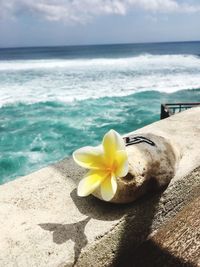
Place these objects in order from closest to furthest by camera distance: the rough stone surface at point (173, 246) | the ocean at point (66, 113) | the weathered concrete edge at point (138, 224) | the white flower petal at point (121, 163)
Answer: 1. the white flower petal at point (121, 163)
2. the weathered concrete edge at point (138, 224)
3. the rough stone surface at point (173, 246)
4. the ocean at point (66, 113)

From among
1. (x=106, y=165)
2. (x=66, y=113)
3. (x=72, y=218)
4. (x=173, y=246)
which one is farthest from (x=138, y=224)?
(x=66, y=113)

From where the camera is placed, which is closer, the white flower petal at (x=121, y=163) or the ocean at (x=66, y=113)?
the white flower petal at (x=121, y=163)

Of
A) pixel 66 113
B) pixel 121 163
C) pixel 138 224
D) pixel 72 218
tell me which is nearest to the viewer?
pixel 121 163

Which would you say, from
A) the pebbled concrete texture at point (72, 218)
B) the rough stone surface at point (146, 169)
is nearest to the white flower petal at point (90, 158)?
the rough stone surface at point (146, 169)

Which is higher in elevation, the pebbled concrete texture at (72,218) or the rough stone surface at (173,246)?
the pebbled concrete texture at (72,218)

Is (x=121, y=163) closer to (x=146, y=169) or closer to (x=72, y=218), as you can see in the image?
(x=146, y=169)

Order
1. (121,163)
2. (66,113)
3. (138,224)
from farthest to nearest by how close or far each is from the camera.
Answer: (66,113)
(138,224)
(121,163)

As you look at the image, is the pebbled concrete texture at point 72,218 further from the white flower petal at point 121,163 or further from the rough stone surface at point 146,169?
the white flower petal at point 121,163
